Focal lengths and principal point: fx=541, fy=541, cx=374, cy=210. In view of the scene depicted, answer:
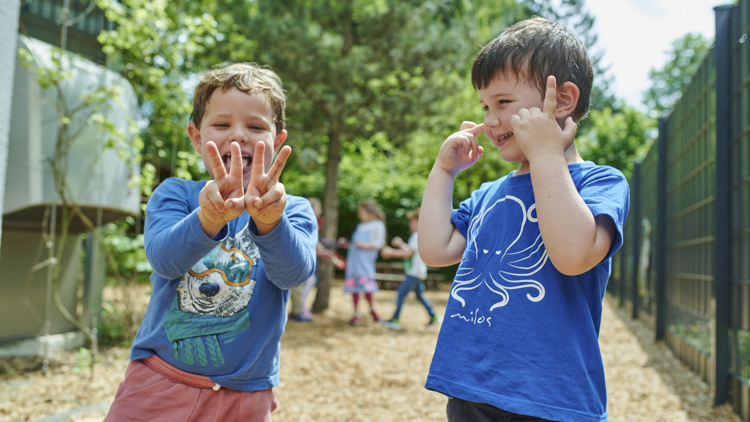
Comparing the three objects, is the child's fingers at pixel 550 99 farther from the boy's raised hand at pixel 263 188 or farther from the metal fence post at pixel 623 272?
the metal fence post at pixel 623 272

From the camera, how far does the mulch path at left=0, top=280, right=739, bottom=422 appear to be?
369 centimetres

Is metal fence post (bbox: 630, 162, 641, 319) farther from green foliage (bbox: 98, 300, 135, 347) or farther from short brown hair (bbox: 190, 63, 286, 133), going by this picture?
short brown hair (bbox: 190, 63, 286, 133)

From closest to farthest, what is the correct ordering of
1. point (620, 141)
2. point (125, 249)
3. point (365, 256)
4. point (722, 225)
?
point (722, 225), point (125, 249), point (365, 256), point (620, 141)

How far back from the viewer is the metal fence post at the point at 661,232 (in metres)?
6.69

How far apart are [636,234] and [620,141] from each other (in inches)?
305

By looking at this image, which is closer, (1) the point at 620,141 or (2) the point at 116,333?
(2) the point at 116,333

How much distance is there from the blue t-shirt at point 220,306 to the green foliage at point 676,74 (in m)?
35.1

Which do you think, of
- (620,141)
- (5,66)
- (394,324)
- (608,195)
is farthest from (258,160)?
(620,141)

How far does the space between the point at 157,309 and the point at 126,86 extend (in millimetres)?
3878

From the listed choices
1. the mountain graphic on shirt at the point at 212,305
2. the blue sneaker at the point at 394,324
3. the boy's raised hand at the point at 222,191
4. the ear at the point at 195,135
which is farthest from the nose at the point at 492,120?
the blue sneaker at the point at 394,324

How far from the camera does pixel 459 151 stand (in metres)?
1.60

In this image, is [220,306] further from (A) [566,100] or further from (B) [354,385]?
(B) [354,385]

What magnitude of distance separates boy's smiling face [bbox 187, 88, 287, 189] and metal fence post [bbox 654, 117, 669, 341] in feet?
21.4

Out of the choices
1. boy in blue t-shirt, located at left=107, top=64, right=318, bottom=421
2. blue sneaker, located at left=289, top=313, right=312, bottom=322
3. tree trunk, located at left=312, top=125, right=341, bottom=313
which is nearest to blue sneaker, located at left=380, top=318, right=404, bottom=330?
blue sneaker, located at left=289, top=313, right=312, bottom=322
